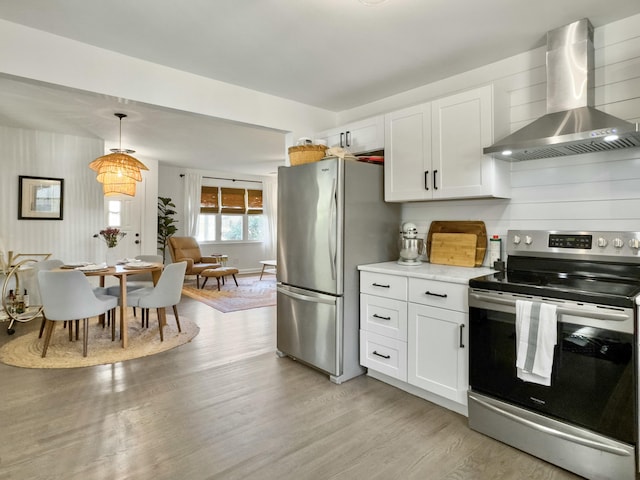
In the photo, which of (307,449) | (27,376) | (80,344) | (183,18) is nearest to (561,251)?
(307,449)

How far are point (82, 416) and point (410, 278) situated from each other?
2316mm

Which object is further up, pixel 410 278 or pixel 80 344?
pixel 410 278

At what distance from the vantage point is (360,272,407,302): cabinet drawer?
2.54 meters

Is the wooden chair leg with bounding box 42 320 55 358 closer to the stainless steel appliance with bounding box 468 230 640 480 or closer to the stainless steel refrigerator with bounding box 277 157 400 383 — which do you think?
the stainless steel refrigerator with bounding box 277 157 400 383

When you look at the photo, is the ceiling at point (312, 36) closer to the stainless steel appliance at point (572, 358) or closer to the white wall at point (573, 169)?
the white wall at point (573, 169)

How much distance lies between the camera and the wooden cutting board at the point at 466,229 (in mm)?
2680

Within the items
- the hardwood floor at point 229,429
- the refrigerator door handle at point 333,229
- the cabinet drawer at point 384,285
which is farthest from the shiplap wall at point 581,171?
the hardwood floor at point 229,429

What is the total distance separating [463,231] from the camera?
9.22ft

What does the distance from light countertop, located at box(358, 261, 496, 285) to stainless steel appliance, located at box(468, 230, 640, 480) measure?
15cm

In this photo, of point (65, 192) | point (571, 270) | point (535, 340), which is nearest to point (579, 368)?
point (535, 340)

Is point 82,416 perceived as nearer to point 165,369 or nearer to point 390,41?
point 165,369

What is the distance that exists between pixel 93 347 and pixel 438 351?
3.29 meters

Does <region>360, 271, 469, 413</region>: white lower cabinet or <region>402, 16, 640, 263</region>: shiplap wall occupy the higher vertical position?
<region>402, 16, 640, 263</region>: shiplap wall

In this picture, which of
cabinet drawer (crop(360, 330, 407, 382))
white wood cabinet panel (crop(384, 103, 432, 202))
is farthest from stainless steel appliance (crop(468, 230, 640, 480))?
white wood cabinet panel (crop(384, 103, 432, 202))
